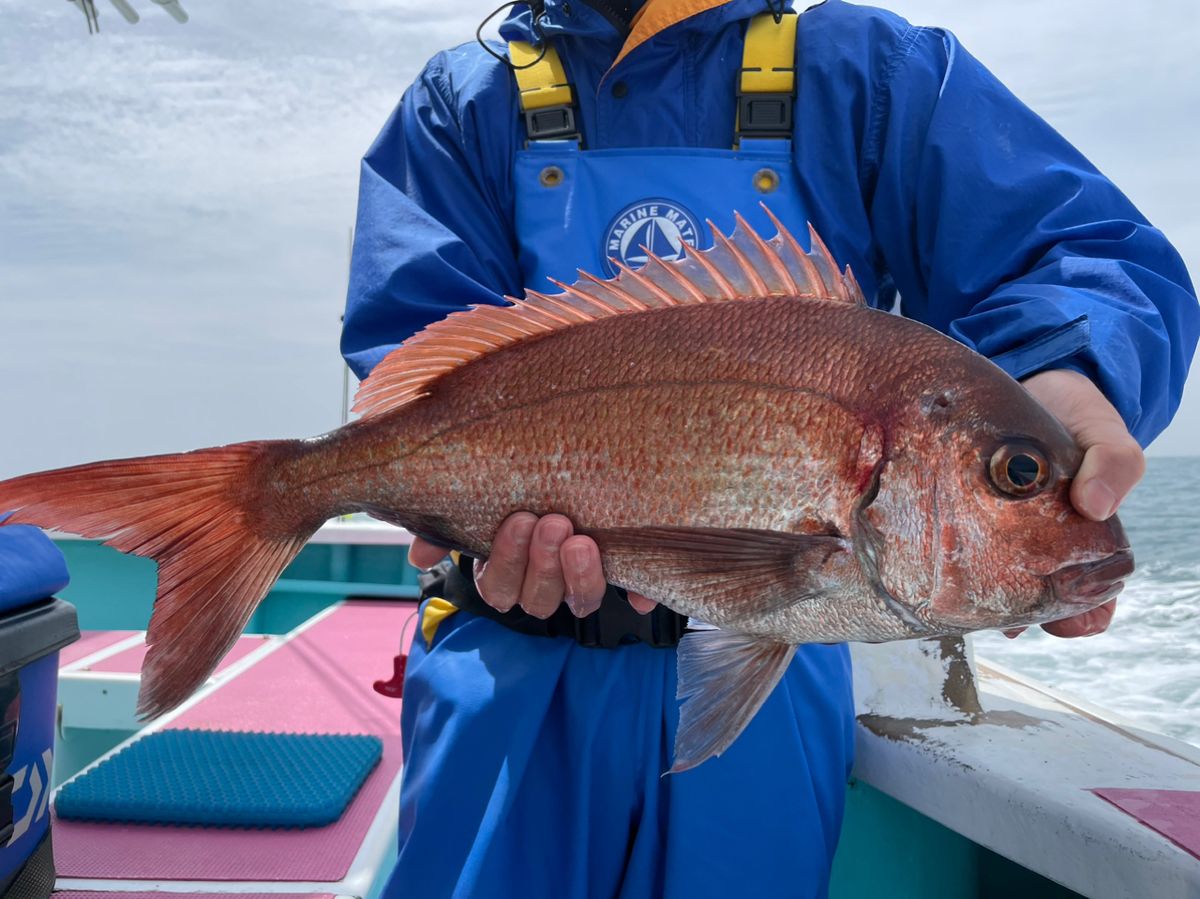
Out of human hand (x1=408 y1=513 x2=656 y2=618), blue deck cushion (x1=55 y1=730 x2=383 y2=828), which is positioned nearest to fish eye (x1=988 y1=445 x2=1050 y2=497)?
human hand (x1=408 y1=513 x2=656 y2=618)

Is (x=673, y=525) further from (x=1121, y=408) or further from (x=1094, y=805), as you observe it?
(x=1094, y=805)

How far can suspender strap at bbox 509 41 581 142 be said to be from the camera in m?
1.85

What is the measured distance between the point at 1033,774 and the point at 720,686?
2.77 feet

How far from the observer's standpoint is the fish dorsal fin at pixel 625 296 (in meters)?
1.30

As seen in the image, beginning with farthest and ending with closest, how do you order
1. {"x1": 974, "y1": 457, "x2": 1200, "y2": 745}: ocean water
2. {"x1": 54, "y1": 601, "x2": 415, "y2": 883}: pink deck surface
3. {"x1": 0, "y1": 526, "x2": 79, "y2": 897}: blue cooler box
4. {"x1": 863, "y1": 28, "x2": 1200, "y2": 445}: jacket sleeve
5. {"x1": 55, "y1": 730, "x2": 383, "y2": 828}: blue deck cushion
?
{"x1": 974, "y1": 457, "x2": 1200, "y2": 745}: ocean water < {"x1": 55, "y1": 730, "x2": 383, "y2": 828}: blue deck cushion < {"x1": 54, "y1": 601, "x2": 415, "y2": 883}: pink deck surface < {"x1": 0, "y1": 526, "x2": 79, "y2": 897}: blue cooler box < {"x1": 863, "y1": 28, "x2": 1200, "y2": 445}: jacket sleeve

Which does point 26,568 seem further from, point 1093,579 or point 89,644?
point 89,644

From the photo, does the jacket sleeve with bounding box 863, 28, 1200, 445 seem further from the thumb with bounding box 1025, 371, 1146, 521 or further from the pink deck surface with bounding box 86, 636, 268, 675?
the pink deck surface with bounding box 86, 636, 268, 675

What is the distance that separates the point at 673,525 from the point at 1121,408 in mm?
706

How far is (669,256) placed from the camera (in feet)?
5.76

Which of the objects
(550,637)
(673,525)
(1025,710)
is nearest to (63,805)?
(550,637)

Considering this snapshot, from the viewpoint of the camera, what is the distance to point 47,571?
194 centimetres

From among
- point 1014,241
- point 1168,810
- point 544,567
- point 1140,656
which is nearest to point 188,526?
point 544,567

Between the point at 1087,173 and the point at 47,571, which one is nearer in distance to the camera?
the point at 1087,173

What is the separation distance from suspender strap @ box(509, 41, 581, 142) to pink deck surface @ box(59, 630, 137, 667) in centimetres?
359
